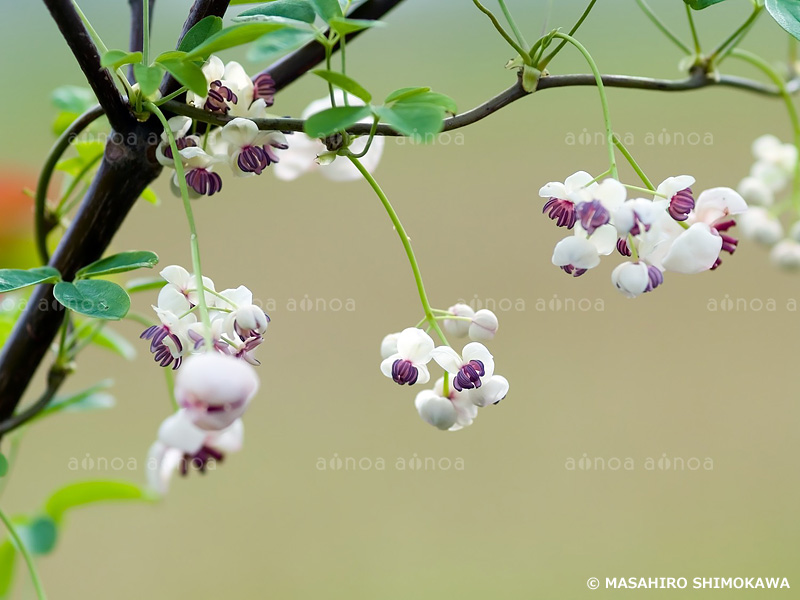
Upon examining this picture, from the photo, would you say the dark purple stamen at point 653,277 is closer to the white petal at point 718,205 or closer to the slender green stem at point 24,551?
the white petal at point 718,205

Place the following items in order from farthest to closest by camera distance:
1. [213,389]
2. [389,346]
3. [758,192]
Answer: [758,192] < [389,346] < [213,389]

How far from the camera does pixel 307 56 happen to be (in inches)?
11.7

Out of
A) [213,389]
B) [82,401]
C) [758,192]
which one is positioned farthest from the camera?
[758,192]

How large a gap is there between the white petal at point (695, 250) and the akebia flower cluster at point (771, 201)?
12.0 inches

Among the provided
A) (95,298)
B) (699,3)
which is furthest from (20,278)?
(699,3)

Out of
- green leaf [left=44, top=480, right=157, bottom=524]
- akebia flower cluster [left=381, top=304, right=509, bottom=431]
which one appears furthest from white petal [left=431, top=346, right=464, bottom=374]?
green leaf [left=44, top=480, right=157, bottom=524]

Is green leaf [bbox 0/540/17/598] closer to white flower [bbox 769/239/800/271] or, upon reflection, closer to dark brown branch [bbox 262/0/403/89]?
dark brown branch [bbox 262/0/403/89]

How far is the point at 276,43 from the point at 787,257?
47 cm

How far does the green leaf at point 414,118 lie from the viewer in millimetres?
190

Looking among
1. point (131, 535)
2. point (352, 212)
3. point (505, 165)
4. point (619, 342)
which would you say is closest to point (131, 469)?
point (131, 535)

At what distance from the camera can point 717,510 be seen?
165 cm

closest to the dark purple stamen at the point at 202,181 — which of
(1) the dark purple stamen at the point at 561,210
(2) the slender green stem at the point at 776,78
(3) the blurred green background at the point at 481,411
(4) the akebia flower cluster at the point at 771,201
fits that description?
(1) the dark purple stamen at the point at 561,210

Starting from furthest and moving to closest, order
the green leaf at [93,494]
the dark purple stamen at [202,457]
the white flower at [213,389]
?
the green leaf at [93,494] → the dark purple stamen at [202,457] → the white flower at [213,389]

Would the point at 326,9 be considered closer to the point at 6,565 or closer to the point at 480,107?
the point at 480,107
